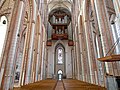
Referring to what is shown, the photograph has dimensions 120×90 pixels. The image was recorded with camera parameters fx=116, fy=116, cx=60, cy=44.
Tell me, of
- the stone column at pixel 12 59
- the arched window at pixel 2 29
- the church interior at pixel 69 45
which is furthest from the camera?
the arched window at pixel 2 29

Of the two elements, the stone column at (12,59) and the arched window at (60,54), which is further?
the arched window at (60,54)

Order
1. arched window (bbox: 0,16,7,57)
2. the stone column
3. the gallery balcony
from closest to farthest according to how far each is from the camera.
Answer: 1. the stone column
2. arched window (bbox: 0,16,7,57)
3. the gallery balcony

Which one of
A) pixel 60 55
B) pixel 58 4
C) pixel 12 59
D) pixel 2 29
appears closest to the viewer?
pixel 12 59

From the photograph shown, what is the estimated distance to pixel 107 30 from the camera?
Answer: 21.6ft

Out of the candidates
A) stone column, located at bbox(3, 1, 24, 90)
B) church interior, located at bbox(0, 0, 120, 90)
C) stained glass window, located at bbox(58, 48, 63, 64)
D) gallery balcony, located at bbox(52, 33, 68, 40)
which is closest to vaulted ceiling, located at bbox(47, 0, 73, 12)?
gallery balcony, located at bbox(52, 33, 68, 40)

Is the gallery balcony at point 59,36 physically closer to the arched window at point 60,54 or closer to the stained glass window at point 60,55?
the arched window at point 60,54

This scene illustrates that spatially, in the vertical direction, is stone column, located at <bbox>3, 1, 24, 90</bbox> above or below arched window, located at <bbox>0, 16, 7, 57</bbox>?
below

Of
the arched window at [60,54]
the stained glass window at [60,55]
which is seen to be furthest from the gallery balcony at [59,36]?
the stained glass window at [60,55]

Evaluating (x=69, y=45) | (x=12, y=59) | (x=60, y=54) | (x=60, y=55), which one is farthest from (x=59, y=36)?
(x=12, y=59)

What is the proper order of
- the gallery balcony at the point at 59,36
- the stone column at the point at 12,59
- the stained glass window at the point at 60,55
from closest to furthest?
the stone column at the point at 12,59 → the gallery balcony at the point at 59,36 → the stained glass window at the point at 60,55

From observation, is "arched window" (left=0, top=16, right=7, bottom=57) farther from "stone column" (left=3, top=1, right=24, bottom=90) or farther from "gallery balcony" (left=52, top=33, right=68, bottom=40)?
"gallery balcony" (left=52, top=33, right=68, bottom=40)

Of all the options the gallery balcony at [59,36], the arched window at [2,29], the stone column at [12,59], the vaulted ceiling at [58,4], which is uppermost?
the vaulted ceiling at [58,4]

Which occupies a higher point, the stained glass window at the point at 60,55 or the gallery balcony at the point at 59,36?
the gallery balcony at the point at 59,36

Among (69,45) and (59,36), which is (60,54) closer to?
(69,45)
